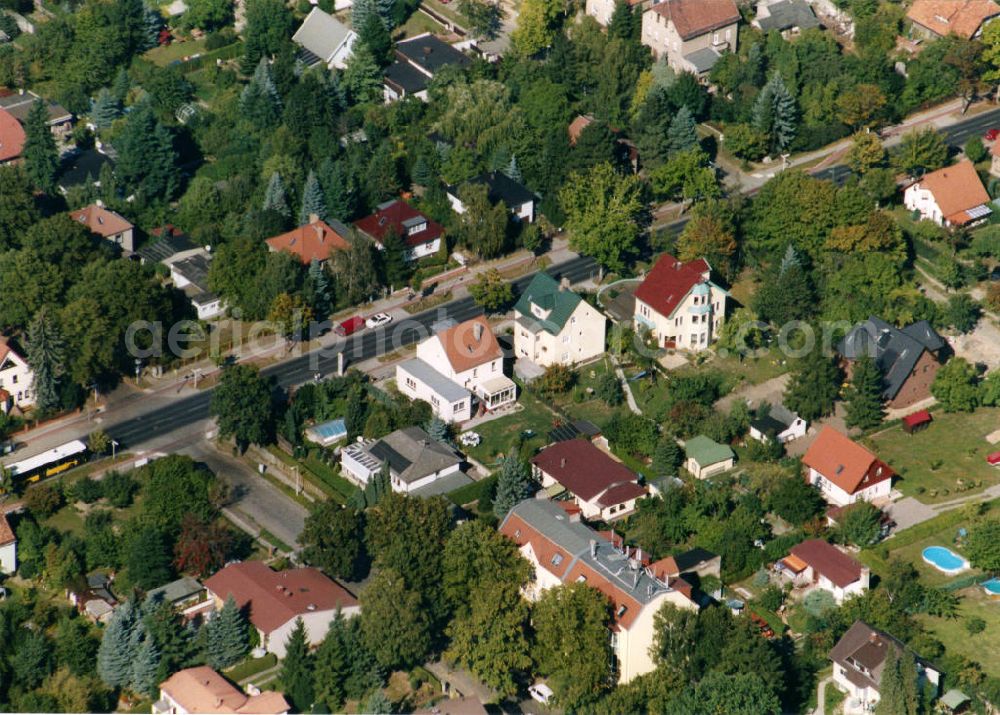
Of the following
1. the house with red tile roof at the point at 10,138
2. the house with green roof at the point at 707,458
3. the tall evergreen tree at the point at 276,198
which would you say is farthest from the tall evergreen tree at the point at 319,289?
the house with red tile roof at the point at 10,138

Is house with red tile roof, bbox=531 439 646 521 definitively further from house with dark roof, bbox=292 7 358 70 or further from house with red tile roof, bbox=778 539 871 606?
house with dark roof, bbox=292 7 358 70

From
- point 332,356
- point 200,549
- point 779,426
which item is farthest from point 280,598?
point 779,426

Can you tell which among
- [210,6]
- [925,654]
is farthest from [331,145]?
[925,654]

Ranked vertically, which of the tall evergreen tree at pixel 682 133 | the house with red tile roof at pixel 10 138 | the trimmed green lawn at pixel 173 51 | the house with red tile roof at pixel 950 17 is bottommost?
the house with red tile roof at pixel 10 138

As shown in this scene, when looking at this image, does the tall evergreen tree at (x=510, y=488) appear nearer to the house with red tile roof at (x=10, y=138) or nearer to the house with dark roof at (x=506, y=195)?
the house with dark roof at (x=506, y=195)

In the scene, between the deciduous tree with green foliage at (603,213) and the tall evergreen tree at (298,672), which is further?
the deciduous tree with green foliage at (603,213)

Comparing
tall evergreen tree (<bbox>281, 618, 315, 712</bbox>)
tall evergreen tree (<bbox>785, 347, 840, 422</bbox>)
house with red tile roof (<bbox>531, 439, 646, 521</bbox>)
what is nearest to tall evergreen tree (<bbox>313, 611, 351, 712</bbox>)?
tall evergreen tree (<bbox>281, 618, 315, 712</bbox>)

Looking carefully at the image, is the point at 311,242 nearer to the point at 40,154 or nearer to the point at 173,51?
the point at 40,154
